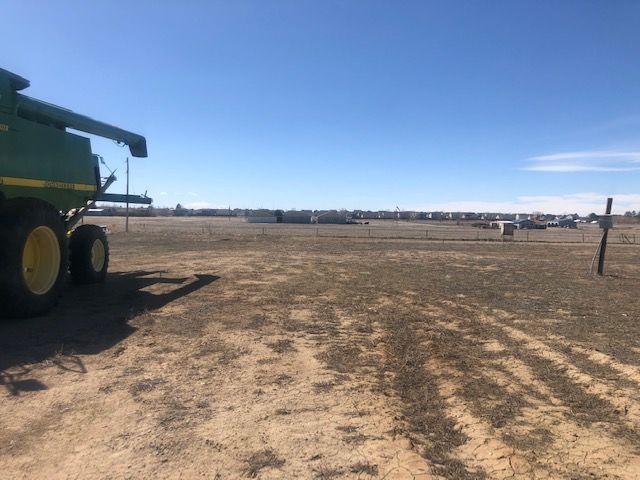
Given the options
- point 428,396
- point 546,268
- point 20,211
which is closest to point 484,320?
point 428,396

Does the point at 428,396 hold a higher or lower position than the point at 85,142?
lower

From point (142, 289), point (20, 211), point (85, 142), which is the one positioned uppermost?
point (85, 142)

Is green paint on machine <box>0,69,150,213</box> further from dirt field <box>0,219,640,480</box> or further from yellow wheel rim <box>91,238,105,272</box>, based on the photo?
dirt field <box>0,219,640,480</box>

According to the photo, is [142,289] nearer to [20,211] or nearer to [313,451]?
[20,211]

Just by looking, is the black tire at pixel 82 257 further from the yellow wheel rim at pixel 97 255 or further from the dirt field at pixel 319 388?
the dirt field at pixel 319 388

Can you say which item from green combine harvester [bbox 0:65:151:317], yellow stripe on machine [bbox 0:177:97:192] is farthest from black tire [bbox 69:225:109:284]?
yellow stripe on machine [bbox 0:177:97:192]

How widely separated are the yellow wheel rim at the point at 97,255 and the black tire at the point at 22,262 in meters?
3.41

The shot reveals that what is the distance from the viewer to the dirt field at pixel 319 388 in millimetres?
3943

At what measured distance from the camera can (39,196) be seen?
965 cm

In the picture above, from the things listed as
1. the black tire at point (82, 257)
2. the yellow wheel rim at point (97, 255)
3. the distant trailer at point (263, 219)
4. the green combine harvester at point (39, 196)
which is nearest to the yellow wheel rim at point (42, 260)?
the green combine harvester at point (39, 196)

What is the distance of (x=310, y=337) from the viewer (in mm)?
7828

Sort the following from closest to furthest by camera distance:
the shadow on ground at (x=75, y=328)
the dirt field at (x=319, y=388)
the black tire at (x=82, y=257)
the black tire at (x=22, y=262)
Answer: the dirt field at (x=319, y=388) → the shadow on ground at (x=75, y=328) → the black tire at (x=22, y=262) → the black tire at (x=82, y=257)

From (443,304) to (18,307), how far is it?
26.7ft

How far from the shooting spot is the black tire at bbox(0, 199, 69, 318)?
25.8 ft
